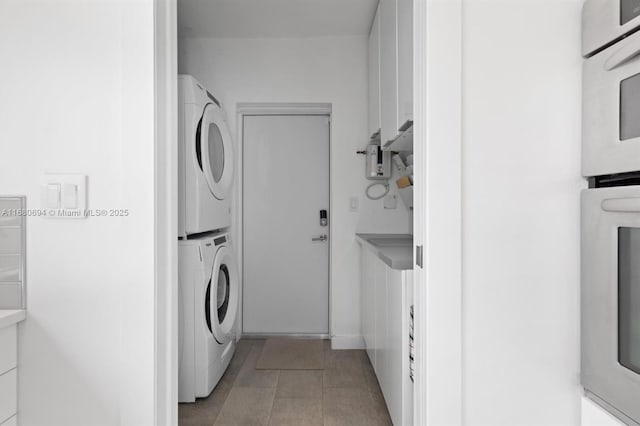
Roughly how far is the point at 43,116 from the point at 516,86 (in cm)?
133

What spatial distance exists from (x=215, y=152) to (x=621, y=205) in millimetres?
2236

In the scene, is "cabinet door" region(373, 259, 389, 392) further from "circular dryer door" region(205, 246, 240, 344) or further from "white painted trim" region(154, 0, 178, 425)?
"white painted trim" region(154, 0, 178, 425)

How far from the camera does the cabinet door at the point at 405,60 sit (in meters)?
1.78

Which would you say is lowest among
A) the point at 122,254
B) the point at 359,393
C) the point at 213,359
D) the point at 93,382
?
the point at 359,393

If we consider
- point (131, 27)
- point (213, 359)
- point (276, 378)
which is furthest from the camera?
point (276, 378)

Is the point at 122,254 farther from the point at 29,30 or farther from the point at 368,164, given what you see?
the point at 368,164

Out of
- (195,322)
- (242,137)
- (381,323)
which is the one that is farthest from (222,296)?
(242,137)

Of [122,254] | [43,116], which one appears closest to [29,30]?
[43,116]

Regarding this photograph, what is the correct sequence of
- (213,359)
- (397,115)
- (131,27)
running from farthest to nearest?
1. (213,359)
2. (397,115)
3. (131,27)

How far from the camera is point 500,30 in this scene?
1159mm

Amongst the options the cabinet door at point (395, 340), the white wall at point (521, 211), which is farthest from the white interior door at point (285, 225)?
the white wall at point (521, 211)

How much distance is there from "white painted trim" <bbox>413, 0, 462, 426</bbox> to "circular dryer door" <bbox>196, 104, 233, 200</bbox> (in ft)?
5.30

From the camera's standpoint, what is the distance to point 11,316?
1091 millimetres

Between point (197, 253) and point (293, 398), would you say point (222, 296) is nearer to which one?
point (197, 253)
